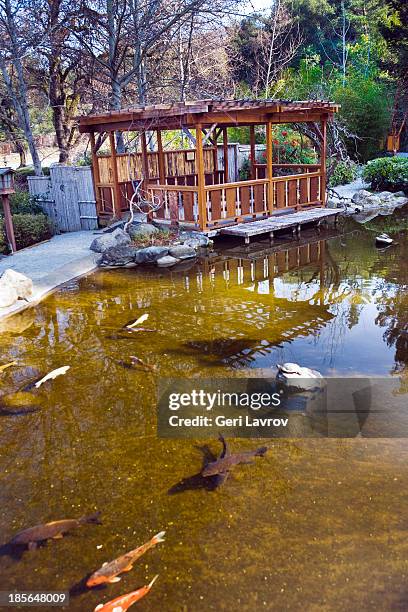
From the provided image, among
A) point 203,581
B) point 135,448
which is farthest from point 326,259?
point 203,581

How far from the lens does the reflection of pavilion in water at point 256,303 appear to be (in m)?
6.51

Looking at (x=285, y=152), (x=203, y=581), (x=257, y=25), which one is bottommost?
(x=203, y=581)

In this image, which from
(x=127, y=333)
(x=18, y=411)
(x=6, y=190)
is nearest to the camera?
(x=18, y=411)

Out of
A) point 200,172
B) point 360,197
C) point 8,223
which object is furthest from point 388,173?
point 8,223

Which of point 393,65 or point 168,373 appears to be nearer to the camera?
point 168,373

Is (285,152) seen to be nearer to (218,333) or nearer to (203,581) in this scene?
(218,333)

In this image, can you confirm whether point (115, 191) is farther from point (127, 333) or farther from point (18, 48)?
point (127, 333)

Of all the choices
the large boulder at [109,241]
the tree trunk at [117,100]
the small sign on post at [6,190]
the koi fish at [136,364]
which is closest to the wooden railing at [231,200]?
the large boulder at [109,241]

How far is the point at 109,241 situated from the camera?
37.8 ft

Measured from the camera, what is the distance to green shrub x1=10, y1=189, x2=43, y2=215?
14141 millimetres

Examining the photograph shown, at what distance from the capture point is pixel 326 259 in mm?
10828

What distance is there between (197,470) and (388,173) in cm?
1718

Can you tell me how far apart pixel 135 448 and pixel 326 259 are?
7.34 m

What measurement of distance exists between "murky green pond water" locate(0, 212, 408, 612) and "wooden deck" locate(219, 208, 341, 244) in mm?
4189
